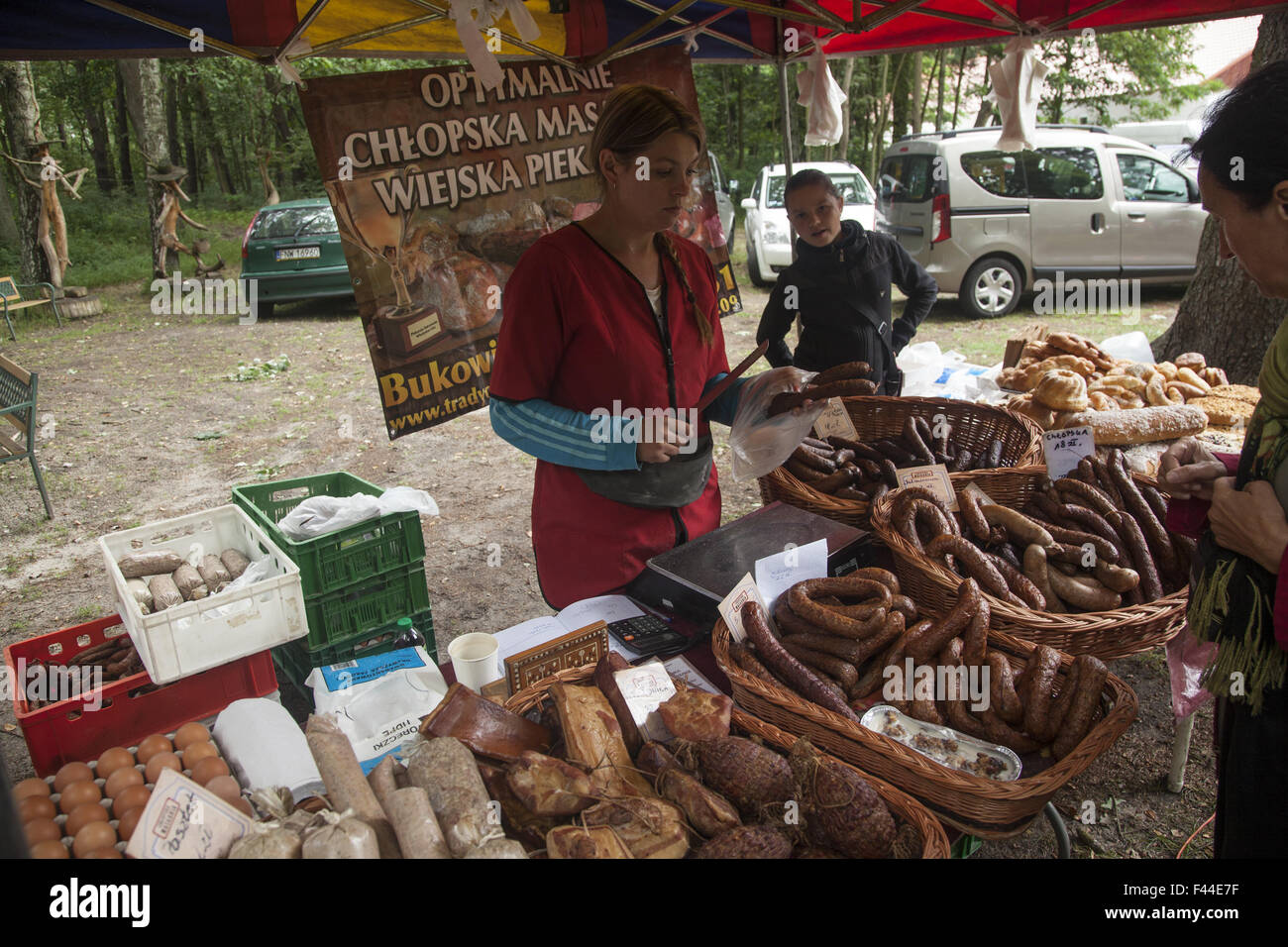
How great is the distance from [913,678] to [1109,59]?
27.4 meters

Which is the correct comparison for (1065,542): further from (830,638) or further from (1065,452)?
(830,638)

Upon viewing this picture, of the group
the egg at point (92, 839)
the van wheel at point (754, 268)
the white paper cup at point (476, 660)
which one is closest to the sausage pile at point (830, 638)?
the white paper cup at point (476, 660)

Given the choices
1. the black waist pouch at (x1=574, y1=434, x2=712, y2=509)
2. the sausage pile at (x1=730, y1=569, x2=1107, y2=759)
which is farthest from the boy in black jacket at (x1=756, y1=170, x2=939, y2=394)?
the sausage pile at (x1=730, y1=569, x2=1107, y2=759)

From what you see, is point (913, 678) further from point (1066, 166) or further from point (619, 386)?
point (1066, 166)

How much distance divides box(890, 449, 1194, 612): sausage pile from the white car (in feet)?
32.3

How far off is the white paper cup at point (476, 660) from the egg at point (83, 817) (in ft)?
2.64

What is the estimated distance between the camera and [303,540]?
3.18 meters

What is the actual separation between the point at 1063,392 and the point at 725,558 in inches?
133

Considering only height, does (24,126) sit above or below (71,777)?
Result: above

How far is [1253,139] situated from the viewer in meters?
1.53

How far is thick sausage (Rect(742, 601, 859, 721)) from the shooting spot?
1.95 metres

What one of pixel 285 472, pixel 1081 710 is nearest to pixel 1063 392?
pixel 1081 710
